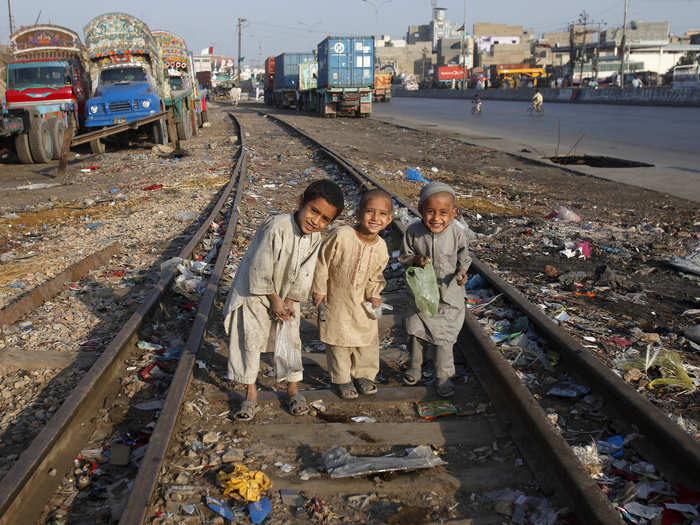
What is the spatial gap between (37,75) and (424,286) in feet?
54.5

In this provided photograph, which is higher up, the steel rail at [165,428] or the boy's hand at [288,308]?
the boy's hand at [288,308]

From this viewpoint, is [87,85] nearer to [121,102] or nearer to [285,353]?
[121,102]

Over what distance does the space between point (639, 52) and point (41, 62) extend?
87134 mm

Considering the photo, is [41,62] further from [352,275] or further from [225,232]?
[352,275]

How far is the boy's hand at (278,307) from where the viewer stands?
127 inches

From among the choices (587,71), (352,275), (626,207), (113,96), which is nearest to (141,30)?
(113,96)

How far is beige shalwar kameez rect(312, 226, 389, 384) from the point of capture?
3.41m

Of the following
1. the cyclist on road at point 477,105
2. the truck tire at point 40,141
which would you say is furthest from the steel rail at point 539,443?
the cyclist on road at point 477,105

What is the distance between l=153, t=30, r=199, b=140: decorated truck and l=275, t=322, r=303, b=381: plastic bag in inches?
667

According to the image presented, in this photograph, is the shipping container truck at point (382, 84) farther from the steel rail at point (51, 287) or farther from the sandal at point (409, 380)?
the sandal at point (409, 380)

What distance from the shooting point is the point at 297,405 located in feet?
11.3

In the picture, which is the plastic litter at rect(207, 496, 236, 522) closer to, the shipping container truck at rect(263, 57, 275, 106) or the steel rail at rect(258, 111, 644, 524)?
the steel rail at rect(258, 111, 644, 524)

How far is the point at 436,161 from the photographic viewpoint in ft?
50.4

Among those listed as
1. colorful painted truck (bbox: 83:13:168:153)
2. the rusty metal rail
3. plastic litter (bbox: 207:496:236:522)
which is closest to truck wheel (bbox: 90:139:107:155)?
colorful painted truck (bbox: 83:13:168:153)
